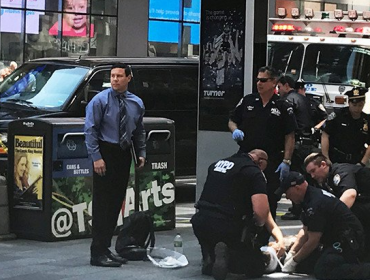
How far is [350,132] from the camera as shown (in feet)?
36.6

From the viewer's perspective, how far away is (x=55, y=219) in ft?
35.4

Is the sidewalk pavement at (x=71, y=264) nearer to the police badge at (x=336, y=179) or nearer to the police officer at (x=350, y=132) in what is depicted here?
the police badge at (x=336, y=179)

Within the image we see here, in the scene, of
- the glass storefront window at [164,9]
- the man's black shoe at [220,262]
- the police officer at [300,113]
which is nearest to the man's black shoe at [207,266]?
the man's black shoe at [220,262]

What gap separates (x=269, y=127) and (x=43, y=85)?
4.98m

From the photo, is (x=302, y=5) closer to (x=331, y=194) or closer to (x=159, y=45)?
(x=159, y=45)

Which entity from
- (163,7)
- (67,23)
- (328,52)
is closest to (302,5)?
(163,7)

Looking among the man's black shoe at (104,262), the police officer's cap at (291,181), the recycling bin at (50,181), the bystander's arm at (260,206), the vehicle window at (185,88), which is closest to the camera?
the bystander's arm at (260,206)

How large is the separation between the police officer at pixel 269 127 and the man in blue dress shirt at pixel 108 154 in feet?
3.55

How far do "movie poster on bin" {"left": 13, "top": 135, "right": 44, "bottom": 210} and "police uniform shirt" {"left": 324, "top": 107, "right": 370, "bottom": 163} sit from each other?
10.4 ft

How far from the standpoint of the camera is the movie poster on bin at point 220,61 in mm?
10375

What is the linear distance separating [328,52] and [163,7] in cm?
821

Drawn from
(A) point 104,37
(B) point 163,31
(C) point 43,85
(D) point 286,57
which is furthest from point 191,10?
(C) point 43,85

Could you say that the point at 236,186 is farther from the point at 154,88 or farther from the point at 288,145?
the point at 154,88

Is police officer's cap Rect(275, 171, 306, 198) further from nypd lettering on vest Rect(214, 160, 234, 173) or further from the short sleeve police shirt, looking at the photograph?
the short sleeve police shirt
